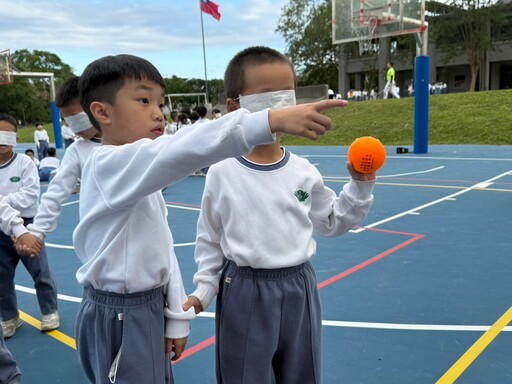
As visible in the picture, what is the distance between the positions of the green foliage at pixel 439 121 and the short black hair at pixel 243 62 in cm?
1613

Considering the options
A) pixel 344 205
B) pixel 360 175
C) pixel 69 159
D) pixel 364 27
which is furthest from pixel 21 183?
pixel 364 27

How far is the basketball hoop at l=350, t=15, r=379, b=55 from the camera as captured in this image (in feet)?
46.8

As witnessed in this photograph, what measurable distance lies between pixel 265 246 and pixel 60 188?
1.91m

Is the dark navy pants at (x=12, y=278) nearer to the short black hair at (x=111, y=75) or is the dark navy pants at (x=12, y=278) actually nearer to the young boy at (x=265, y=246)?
the young boy at (x=265, y=246)

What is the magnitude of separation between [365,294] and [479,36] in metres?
36.9

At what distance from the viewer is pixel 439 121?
63.2ft

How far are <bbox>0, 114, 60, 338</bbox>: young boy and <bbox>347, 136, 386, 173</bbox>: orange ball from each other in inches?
104

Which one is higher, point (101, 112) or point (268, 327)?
point (101, 112)

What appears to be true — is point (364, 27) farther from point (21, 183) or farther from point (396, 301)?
point (21, 183)

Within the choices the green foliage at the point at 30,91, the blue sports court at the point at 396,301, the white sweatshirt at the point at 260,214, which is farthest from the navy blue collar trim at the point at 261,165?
the green foliage at the point at 30,91

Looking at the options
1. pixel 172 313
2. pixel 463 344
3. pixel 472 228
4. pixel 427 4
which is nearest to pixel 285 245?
pixel 172 313

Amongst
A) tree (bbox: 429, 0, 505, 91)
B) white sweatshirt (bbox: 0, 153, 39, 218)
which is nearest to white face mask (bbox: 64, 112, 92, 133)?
white sweatshirt (bbox: 0, 153, 39, 218)

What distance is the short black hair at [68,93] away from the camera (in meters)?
3.27

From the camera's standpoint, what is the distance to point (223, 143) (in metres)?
1.20
